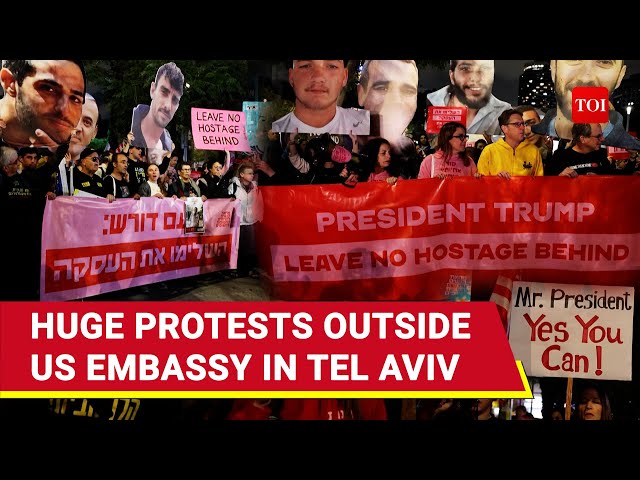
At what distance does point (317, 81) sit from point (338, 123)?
13.0 inches

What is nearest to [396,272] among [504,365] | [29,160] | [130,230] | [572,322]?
[504,365]

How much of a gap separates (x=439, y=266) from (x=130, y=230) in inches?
94.4

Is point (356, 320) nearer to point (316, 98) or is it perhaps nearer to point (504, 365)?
point (504, 365)

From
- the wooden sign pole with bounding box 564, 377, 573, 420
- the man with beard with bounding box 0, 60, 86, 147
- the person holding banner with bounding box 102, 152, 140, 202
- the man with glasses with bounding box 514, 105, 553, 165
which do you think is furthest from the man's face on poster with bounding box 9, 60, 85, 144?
the wooden sign pole with bounding box 564, 377, 573, 420

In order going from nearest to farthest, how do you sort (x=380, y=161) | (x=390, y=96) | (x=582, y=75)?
1. (x=582, y=75)
2. (x=390, y=96)
3. (x=380, y=161)

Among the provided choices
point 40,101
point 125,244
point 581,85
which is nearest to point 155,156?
point 125,244

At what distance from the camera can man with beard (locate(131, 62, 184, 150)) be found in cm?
438

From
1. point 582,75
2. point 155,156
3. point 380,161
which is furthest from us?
point 155,156

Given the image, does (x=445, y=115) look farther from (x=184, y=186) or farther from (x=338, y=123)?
(x=184, y=186)

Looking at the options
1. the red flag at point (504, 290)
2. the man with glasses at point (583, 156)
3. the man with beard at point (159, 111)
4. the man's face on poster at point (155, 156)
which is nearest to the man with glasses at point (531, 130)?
the man with glasses at point (583, 156)

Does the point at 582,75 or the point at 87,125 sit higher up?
the point at 582,75

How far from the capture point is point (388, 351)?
4520 millimetres

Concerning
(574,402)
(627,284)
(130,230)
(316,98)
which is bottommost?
(574,402)

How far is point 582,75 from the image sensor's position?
14.0ft
